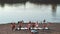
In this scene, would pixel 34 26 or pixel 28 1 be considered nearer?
pixel 34 26

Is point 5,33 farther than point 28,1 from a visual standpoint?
No

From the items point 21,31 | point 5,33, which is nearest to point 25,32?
point 21,31

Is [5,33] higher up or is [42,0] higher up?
[42,0]

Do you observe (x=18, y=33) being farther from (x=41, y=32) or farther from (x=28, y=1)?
(x=28, y=1)

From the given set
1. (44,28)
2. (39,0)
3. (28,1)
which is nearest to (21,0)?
(28,1)

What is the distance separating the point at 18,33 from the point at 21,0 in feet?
42.8

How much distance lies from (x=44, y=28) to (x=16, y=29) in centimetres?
96

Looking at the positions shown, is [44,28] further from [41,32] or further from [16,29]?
[16,29]

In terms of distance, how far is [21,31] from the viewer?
19.8 feet

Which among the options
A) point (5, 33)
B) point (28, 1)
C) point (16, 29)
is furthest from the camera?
point (28, 1)

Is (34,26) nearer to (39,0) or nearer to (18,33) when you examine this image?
(18,33)

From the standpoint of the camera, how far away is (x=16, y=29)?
244 inches

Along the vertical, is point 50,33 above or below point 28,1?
below

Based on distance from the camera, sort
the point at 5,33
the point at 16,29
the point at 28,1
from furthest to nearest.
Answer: the point at 28,1, the point at 16,29, the point at 5,33
